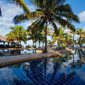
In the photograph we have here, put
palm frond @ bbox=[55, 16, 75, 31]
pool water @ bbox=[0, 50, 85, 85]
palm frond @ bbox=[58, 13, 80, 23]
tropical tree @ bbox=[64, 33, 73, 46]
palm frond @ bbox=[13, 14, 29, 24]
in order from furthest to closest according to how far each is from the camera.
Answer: tropical tree @ bbox=[64, 33, 73, 46], palm frond @ bbox=[55, 16, 75, 31], palm frond @ bbox=[58, 13, 80, 23], palm frond @ bbox=[13, 14, 29, 24], pool water @ bbox=[0, 50, 85, 85]

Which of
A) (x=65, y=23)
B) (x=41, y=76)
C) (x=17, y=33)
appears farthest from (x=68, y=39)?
(x=41, y=76)

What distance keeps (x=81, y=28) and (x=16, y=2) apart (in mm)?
33868

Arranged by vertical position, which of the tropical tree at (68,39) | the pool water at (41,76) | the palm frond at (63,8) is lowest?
the pool water at (41,76)

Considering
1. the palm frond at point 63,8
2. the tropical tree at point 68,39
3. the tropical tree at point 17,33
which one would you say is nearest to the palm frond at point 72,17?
the palm frond at point 63,8

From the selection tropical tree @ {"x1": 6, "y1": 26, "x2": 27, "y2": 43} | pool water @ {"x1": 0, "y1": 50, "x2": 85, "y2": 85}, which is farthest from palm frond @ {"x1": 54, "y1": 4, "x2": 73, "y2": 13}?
tropical tree @ {"x1": 6, "y1": 26, "x2": 27, "y2": 43}

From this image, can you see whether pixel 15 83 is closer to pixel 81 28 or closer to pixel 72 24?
pixel 72 24

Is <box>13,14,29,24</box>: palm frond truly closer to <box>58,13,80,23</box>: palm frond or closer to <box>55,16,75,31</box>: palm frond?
<box>55,16,75,31</box>: palm frond

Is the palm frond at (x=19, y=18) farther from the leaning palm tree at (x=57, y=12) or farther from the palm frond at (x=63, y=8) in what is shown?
the palm frond at (x=63, y=8)

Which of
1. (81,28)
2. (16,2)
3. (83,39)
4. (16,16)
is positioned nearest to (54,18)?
Result: (16,16)

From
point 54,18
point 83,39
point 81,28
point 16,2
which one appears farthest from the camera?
point 83,39

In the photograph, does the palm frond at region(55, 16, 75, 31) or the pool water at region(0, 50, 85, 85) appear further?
the palm frond at region(55, 16, 75, 31)

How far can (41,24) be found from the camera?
11.4 m

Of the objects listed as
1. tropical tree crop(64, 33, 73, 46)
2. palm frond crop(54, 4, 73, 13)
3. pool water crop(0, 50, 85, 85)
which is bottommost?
pool water crop(0, 50, 85, 85)

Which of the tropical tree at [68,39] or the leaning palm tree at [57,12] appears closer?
the leaning palm tree at [57,12]
